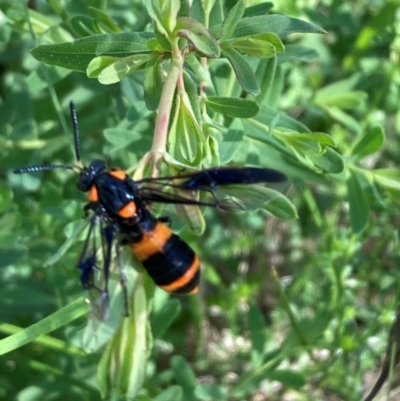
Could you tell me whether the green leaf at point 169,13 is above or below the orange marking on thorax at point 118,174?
above

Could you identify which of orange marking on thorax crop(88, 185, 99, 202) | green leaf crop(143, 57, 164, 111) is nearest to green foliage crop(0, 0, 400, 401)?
green leaf crop(143, 57, 164, 111)

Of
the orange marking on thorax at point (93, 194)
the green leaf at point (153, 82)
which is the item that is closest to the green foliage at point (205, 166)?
the green leaf at point (153, 82)

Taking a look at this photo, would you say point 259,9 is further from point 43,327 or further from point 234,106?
point 43,327

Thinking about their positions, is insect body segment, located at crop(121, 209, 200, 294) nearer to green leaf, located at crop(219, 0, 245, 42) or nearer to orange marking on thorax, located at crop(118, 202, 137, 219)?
orange marking on thorax, located at crop(118, 202, 137, 219)

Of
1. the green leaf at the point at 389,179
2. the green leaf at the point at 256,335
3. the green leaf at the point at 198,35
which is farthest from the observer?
the green leaf at the point at 256,335

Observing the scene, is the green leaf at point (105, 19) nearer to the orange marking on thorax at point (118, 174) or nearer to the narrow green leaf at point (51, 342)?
the orange marking on thorax at point (118, 174)

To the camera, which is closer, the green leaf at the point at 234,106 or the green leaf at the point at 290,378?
the green leaf at the point at 234,106

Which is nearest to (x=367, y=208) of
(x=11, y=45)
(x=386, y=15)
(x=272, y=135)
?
(x=272, y=135)
